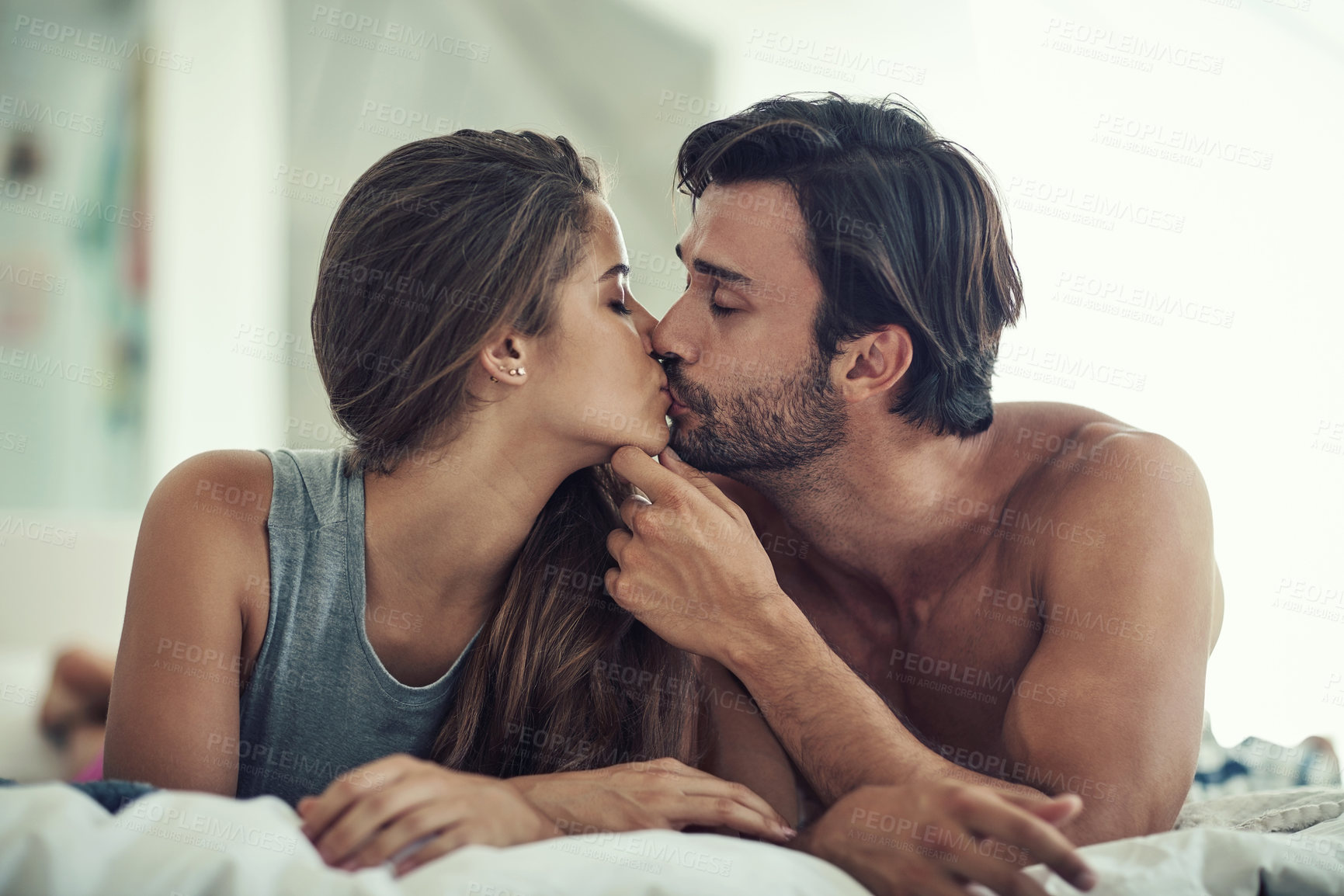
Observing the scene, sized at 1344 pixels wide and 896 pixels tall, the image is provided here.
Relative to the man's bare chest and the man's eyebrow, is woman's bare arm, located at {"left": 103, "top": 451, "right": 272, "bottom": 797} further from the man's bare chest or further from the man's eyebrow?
the man's bare chest

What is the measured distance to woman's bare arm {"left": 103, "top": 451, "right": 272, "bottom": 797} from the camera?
3.43 feet

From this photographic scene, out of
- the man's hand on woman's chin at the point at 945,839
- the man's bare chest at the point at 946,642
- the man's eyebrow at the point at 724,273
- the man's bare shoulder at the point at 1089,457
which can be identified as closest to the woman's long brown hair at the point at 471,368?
the man's eyebrow at the point at 724,273

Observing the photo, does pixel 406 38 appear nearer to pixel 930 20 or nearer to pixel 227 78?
pixel 227 78

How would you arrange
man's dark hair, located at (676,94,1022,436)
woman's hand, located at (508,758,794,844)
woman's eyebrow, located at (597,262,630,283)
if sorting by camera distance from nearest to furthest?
1. woman's hand, located at (508,758,794,844)
2. woman's eyebrow, located at (597,262,630,283)
3. man's dark hair, located at (676,94,1022,436)

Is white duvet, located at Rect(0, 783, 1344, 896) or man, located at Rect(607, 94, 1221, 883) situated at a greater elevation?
man, located at Rect(607, 94, 1221, 883)

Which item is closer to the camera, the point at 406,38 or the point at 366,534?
the point at 366,534

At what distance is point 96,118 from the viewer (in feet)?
9.45

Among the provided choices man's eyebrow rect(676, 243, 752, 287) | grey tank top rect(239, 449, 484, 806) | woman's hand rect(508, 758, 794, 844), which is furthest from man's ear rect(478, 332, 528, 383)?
woman's hand rect(508, 758, 794, 844)

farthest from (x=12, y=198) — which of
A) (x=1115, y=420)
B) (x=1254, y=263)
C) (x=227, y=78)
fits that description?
(x=1254, y=263)

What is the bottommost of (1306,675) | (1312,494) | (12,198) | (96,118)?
(1306,675)

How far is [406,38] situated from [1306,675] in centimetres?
316

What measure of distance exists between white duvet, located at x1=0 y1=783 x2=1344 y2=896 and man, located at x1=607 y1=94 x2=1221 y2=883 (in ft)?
0.70

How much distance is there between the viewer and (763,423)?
58.5 inches

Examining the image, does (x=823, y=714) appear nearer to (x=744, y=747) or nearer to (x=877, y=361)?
(x=744, y=747)
